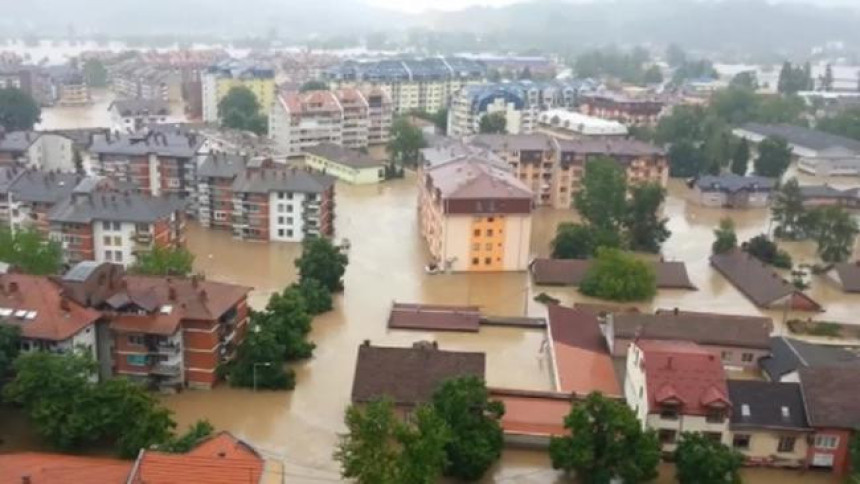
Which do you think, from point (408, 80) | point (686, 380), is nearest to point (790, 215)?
point (686, 380)

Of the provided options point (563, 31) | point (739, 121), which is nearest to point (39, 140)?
point (739, 121)

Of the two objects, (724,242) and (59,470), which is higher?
(59,470)

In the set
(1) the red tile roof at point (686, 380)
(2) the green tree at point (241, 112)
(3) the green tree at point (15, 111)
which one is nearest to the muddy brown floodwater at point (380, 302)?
(1) the red tile roof at point (686, 380)

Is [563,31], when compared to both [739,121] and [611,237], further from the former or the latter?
[611,237]

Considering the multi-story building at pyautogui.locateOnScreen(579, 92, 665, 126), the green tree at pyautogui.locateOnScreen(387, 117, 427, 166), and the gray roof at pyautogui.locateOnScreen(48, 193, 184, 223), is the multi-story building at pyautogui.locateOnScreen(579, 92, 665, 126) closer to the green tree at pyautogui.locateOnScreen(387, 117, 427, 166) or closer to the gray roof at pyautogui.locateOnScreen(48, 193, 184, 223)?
the green tree at pyautogui.locateOnScreen(387, 117, 427, 166)

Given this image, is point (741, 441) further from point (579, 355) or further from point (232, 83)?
point (232, 83)

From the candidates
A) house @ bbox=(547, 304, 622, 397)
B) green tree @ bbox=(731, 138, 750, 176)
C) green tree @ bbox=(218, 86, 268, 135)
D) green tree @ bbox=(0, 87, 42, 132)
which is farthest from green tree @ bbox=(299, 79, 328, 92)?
house @ bbox=(547, 304, 622, 397)
